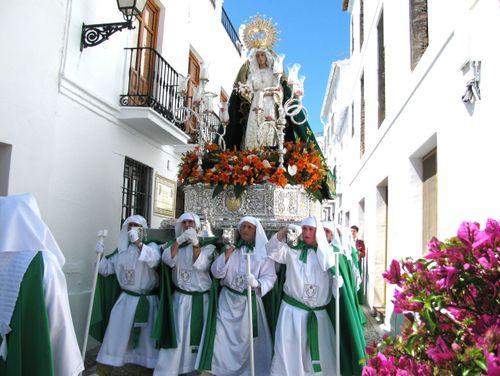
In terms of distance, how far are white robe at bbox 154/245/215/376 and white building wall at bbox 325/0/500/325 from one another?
2484 millimetres

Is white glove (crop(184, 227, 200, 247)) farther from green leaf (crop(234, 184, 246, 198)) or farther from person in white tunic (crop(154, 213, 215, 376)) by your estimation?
green leaf (crop(234, 184, 246, 198))

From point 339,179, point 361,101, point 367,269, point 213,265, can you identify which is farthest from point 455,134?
point 339,179

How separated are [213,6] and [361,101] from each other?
173 inches

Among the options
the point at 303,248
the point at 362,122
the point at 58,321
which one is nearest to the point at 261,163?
the point at 303,248

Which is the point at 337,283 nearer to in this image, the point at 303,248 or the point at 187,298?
the point at 303,248

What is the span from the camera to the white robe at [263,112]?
20.3 ft

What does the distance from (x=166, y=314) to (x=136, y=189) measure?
11.4 ft

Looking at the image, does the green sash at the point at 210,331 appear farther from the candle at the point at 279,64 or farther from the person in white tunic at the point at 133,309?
the candle at the point at 279,64

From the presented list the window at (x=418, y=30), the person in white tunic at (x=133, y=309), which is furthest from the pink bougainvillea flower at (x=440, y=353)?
the window at (x=418, y=30)

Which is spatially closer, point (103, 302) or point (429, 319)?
point (429, 319)

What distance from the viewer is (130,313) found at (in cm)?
505

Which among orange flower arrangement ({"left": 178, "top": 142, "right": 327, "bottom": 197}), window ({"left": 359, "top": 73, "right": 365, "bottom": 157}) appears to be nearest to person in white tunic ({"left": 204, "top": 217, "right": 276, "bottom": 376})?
orange flower arrangement ({"left": 178, "top": 142, "right": 327, "bottom": 197})

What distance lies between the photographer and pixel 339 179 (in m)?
18.7

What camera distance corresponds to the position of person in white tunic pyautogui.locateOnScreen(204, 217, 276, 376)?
4703 mm
